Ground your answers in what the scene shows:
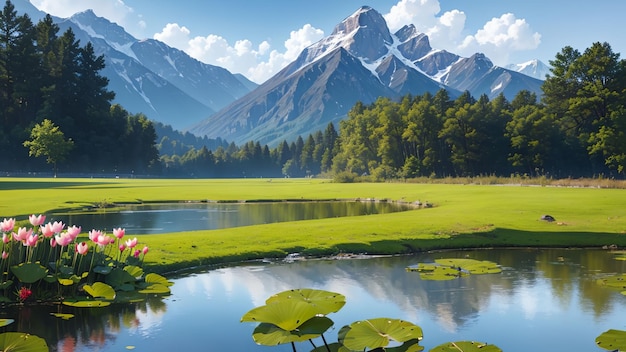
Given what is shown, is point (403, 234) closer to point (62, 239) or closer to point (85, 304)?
point (85, 304)

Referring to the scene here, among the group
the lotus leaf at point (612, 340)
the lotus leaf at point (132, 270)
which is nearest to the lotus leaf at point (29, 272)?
the lotus leaf at point (132, 270)

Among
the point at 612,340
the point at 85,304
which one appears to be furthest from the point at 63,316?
the point at 612,340

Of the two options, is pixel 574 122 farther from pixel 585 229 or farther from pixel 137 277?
pixel 137 277

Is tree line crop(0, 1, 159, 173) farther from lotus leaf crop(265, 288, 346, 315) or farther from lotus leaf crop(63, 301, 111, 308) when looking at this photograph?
lotus leaf crop(265, 288, 346, 315)

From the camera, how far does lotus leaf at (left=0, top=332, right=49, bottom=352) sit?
7109 mm

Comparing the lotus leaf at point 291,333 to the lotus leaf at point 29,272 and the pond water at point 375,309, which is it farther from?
the lotus leaf at point 29,272

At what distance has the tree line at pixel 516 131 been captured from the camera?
83.2 m

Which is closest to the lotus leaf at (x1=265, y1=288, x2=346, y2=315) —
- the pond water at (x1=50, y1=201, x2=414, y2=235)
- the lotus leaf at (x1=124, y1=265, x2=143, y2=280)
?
the lotus leaf at (x1=124, y1=265, x2=143, y2=280)

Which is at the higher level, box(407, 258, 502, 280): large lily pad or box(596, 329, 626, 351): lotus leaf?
box(596, 329, 626, 351): lotus leaf

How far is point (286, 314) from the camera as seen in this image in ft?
26.2

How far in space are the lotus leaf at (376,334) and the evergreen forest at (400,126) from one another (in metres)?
82.3

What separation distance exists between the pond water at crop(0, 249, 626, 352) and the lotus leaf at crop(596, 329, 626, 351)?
779 mm

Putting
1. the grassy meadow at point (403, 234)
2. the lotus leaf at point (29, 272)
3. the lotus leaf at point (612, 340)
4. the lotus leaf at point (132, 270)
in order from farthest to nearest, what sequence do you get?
the grassy meadow at point (403, 234), the lotus leaf at point (132, 270), the lotus leaf at point (29, 272), the lotus leaf at point (612, 340)

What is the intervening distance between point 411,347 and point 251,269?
35.2 feet
